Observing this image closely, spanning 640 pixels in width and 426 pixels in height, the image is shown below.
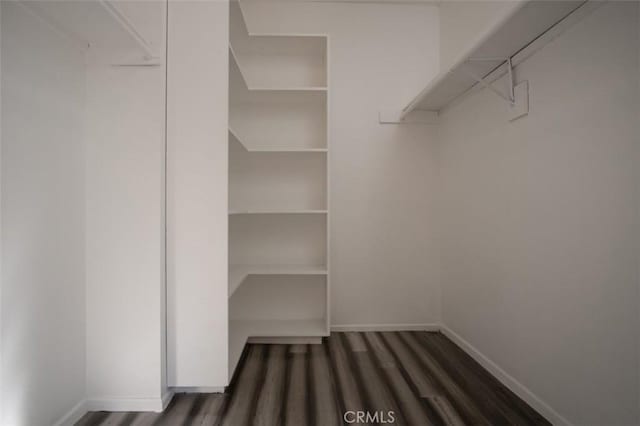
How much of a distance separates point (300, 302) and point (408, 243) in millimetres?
1067

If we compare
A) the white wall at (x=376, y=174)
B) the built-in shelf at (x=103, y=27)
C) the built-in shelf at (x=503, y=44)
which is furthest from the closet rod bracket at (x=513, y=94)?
the built-in shelf at (x=103, y=27)

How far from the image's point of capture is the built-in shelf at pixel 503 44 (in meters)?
1.20

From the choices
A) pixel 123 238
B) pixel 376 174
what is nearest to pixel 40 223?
pixel 123 238

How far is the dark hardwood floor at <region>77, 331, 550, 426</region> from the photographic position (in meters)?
A: 1.41

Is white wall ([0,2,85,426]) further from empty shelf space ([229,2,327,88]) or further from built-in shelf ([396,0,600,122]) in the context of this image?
built-in shelf ([396,0,600,122])

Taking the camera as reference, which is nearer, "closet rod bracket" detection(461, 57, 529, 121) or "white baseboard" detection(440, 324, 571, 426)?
"white baseboard" detection(440, 324, 571, 426)

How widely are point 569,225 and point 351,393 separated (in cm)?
138

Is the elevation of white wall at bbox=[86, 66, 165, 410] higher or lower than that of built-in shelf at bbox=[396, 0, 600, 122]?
lower

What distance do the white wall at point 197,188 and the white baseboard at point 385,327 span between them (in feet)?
3.88

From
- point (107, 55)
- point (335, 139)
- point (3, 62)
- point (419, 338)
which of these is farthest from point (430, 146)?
point (3, 62)

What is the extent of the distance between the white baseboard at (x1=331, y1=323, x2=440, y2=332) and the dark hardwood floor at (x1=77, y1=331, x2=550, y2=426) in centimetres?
30

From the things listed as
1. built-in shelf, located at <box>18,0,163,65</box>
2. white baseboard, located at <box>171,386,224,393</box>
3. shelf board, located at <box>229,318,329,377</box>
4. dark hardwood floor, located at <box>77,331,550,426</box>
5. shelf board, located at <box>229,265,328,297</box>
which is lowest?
dark hardwood floor, located at <box>77,331,550,426</box>

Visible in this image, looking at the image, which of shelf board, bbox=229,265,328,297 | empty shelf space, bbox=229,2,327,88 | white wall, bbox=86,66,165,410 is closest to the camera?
white wall, bbox=86,66,165,410

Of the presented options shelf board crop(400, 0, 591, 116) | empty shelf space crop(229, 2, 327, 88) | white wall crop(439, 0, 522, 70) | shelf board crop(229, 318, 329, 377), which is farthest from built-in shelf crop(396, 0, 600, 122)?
shelf board crop(229, 318, 329, 377)
